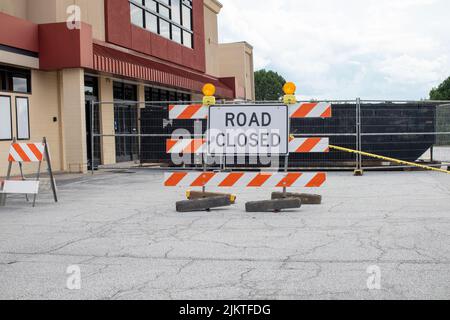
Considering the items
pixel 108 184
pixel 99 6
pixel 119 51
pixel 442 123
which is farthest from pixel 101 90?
pixel 442 123


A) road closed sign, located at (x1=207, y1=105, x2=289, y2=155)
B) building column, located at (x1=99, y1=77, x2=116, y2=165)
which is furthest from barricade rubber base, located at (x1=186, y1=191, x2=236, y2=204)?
building column, located at (x1=99, y1=77, x2=116, y2=165)

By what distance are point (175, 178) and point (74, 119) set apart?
9.63 m

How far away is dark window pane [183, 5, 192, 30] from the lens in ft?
97.0

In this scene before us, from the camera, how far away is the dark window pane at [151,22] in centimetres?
2447

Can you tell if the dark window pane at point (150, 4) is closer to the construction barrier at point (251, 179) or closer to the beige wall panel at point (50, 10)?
the beige wall panel at point (50, 10)

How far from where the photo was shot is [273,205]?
905cm

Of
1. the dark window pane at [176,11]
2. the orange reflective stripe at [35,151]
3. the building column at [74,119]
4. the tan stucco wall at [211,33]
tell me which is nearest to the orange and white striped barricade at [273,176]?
the orange reflective stripe at [35,151]

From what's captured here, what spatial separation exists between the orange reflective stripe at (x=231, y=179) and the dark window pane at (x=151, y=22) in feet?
54.5

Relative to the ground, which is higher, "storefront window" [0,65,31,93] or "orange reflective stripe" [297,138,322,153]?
"storefront window" [0,65,31,93]

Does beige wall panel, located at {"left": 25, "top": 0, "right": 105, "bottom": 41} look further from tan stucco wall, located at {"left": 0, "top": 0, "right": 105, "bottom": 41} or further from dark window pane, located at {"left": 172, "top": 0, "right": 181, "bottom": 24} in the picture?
dark window pane, located at {"left": 172, "top": 0, "right": 181, "bottom": 24}

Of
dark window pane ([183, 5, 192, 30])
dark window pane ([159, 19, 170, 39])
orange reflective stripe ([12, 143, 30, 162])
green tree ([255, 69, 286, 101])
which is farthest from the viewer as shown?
green tree ([255, 69, 286, 101])

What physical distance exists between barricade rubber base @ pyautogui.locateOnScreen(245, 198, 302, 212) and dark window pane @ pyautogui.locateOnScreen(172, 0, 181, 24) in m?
20.5
